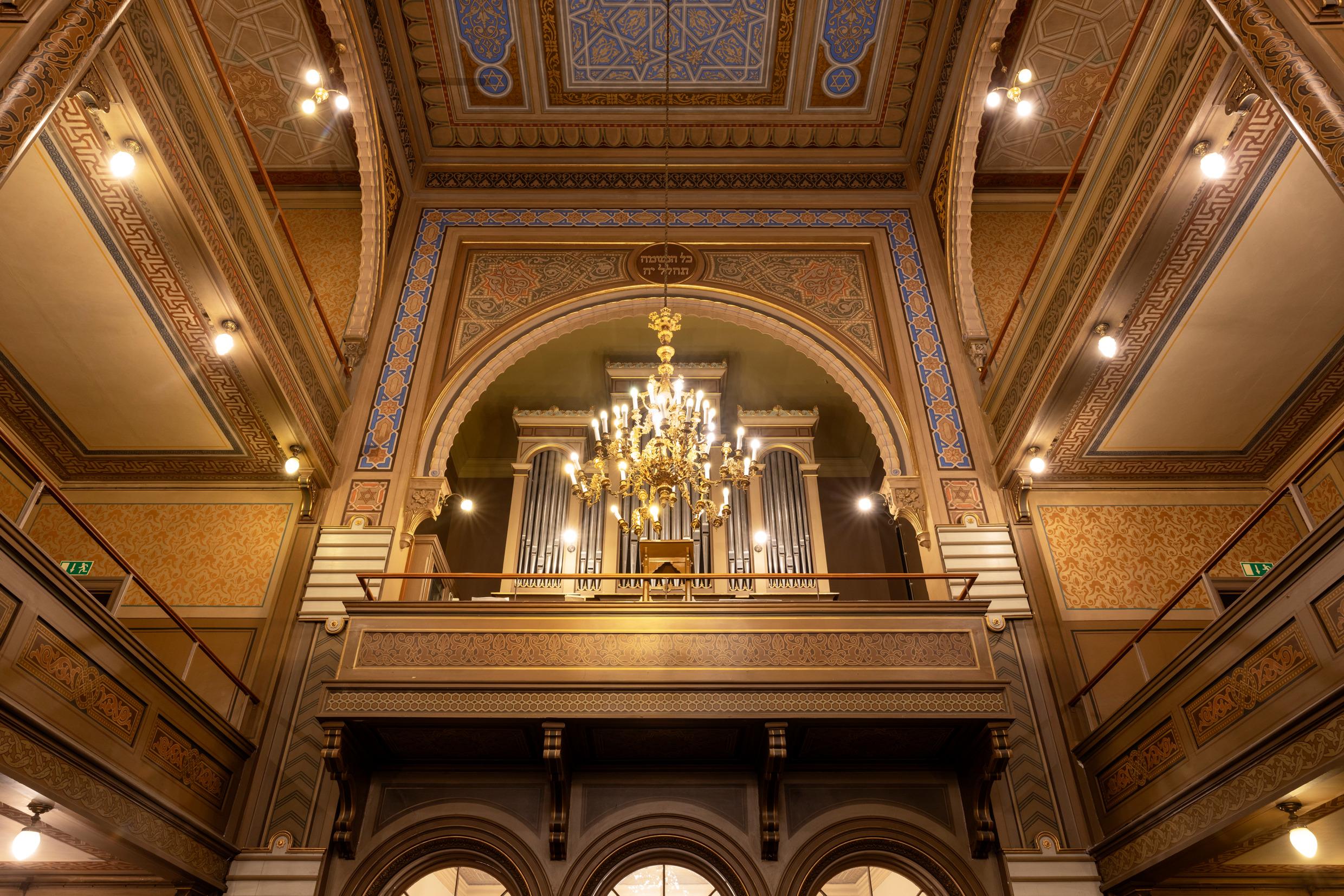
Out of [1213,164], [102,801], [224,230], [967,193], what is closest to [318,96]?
[224,230]

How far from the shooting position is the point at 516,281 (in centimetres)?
923

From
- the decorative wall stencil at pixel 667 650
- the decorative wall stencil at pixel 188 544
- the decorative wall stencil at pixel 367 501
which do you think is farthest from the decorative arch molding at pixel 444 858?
the decorative wall stencil at pixel 367 501

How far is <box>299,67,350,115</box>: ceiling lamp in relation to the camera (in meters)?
7.22

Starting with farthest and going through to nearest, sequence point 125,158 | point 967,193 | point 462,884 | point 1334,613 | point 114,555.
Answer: point 967,193 → point 462,884 → point 125,158 → point 114,555 → point 1334,613

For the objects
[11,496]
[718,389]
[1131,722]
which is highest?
[718,389]

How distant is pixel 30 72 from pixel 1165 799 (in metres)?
6.44

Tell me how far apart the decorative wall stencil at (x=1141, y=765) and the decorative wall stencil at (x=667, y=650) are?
1.03 metres

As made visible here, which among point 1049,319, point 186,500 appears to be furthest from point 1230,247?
point 186,500

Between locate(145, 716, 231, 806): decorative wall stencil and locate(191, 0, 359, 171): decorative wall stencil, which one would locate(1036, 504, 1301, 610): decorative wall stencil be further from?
locate(191, 0, 359, 171): decorative wall stencil

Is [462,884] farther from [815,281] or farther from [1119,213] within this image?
[1119,213]

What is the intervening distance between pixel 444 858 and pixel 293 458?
3.22m

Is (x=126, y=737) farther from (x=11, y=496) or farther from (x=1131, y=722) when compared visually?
(x=1131, y=722)

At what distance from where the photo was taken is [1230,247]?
19.2 feet

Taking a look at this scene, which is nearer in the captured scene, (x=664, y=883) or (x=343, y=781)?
(x=343, y=781)
